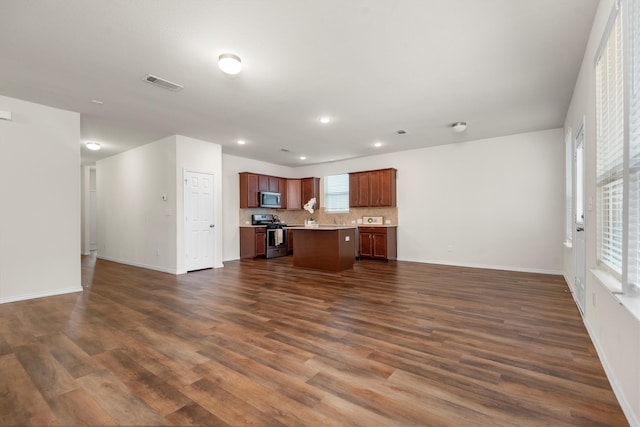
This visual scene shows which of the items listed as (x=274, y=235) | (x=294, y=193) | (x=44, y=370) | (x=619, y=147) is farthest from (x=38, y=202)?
(x=619, y=147)

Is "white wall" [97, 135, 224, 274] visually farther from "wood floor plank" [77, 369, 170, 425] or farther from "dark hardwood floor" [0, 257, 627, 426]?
"wood floor plank" [77, 369, 170, 425]

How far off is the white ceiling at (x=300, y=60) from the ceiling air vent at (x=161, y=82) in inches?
3.6

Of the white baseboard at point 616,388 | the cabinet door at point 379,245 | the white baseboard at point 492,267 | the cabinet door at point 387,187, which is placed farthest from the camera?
the cabinet door at point 387,187

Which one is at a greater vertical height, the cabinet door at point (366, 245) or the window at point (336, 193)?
the window at point (336, 193)

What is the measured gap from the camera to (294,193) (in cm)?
899

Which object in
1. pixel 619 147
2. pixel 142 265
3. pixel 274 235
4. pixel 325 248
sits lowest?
pixel 142 265

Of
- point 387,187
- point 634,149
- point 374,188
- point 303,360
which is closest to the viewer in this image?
point 634,149

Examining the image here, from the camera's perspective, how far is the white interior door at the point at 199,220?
5898mm

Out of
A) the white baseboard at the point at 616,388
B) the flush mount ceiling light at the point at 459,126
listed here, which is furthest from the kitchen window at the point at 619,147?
the flush mount ceiling light at the point at 459,126

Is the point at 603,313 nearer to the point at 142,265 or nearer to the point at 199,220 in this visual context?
the point at 199,220

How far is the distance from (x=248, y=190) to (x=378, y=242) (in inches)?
146

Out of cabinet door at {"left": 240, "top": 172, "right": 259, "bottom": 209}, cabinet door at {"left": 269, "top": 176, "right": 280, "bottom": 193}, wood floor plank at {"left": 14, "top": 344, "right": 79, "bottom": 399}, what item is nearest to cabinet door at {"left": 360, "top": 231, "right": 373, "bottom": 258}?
cabinet door at {"left": 269, "top": 176, "right": 280, "bottom": 193}

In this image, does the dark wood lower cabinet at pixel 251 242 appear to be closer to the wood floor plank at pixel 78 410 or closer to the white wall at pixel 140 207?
the white wall at pixel 140 207

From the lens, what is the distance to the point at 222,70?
3.10 m
